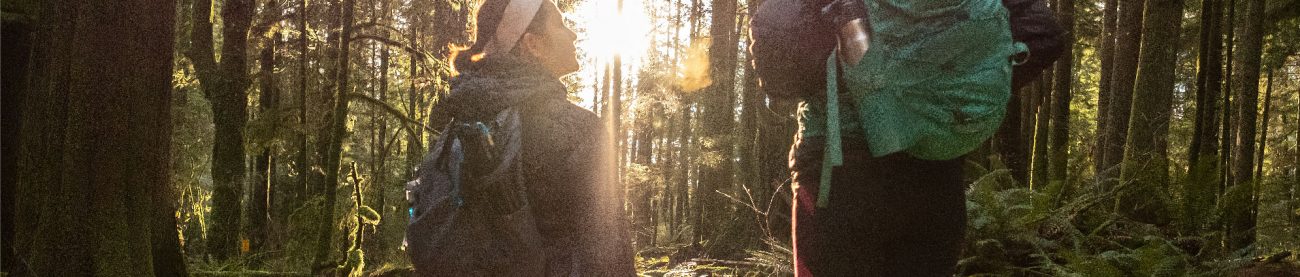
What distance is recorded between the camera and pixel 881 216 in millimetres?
1763

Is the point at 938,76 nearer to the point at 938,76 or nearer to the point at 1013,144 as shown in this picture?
the point at 938,76

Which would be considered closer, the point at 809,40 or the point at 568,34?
the point at 809,40

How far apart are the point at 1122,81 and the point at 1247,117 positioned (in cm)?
136

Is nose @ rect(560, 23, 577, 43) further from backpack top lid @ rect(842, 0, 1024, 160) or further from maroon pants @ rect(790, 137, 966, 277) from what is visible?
backpack top lid @ rect(842, 0, 1024, 160)

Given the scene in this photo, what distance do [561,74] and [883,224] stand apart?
1174 mm

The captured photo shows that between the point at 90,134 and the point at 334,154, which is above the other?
the point at 90,134

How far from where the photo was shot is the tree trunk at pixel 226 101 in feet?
29.3

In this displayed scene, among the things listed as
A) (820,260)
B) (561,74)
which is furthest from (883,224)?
(561,74)

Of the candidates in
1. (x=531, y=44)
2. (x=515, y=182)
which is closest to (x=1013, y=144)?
(x=531, y=44)

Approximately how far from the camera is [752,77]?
14445 mm

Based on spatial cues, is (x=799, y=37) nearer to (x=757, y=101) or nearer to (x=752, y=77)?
(x=757, y=101)

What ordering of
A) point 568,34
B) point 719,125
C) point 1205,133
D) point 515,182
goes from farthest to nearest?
point 719,125, point 1205,133, point 568,34, point 515,182

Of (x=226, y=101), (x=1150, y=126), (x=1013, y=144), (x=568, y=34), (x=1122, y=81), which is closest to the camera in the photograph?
(x=568, y=34)

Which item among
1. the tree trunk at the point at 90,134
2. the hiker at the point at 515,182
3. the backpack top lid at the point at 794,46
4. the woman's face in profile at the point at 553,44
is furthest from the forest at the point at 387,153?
the hiker at the point at 515,182
